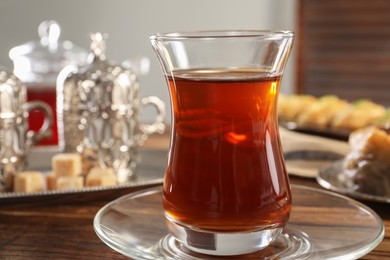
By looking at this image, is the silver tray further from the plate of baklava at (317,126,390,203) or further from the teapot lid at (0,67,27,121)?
the plate of baklava at (317,126,390,203)

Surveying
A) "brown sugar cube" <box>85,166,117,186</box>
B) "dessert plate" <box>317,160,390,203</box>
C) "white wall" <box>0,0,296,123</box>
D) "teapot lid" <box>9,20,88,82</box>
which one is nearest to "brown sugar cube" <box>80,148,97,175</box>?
"brown sugar cube" <box>85,166,117,186</box>

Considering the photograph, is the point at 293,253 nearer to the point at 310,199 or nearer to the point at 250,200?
the point at 250,200

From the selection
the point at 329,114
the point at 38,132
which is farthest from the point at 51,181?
the point at 329,114

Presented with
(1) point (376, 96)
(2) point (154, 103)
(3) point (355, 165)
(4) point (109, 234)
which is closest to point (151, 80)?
(1) point (376, 96)

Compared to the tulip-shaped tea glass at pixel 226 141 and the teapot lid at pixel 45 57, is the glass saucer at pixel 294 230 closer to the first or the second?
the tulip-shaped tea glass at pixel 226 141

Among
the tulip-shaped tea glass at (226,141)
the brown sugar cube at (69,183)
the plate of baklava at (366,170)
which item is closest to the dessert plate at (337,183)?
the plate of baklava at (366,170)
